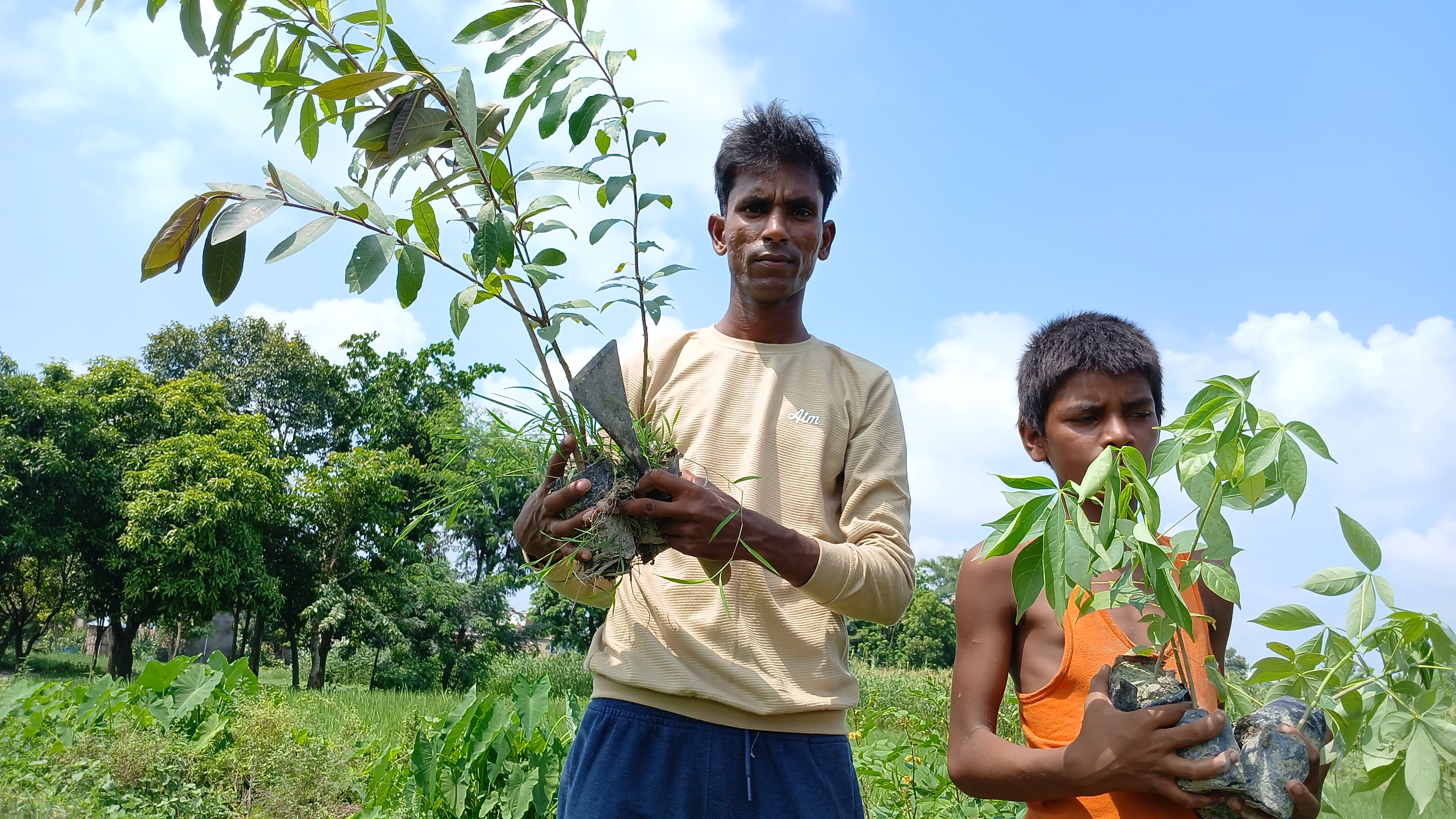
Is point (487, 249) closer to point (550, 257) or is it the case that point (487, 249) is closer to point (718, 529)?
point (550, 257)

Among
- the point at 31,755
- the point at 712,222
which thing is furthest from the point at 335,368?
the point at 712,222

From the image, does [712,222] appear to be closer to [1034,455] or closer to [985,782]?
[1034,455]

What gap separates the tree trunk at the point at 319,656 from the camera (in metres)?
22.7

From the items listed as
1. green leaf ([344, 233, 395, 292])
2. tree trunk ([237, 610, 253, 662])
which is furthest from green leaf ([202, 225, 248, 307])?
tree trunk ([237, 610, 253, 662])

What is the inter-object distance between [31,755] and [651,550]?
5.72m

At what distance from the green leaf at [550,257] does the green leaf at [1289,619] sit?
1194mm

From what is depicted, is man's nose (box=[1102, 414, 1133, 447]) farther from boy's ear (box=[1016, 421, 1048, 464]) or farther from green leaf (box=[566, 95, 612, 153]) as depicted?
green leaf (box=[566, 95, 612, 153])

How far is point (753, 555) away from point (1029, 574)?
1.87 feet

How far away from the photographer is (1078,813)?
1443mm

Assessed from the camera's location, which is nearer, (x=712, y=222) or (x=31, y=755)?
(x=712, y=222)

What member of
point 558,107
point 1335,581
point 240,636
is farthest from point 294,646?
point 1335,581

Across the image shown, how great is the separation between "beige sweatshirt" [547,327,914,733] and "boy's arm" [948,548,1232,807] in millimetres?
142

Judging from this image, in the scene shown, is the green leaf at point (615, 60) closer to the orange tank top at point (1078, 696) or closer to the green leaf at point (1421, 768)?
the orange tank top at point (1078, 696)

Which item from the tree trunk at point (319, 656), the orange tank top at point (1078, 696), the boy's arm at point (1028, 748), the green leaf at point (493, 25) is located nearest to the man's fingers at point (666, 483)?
the boy's arm at point (1028, 748)
